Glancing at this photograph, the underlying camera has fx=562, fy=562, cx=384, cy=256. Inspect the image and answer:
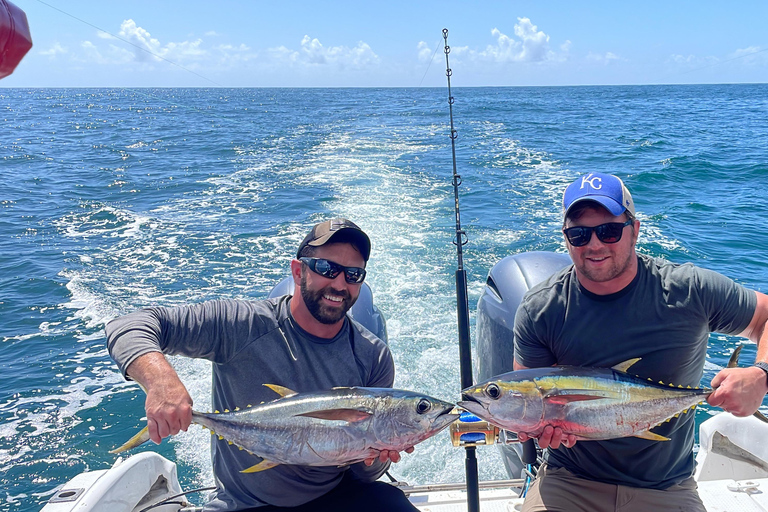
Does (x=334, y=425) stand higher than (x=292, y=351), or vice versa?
(x=292, y=351)

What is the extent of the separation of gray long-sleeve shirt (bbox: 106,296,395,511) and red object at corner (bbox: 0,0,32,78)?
1244mm

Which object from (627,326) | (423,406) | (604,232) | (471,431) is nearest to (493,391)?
(423,406)

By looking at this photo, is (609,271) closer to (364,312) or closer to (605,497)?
(605,497)

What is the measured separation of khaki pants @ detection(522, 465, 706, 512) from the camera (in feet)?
8.20

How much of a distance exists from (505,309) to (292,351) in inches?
77.3

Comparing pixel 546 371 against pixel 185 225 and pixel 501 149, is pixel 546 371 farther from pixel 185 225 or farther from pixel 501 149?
pixel 501 149

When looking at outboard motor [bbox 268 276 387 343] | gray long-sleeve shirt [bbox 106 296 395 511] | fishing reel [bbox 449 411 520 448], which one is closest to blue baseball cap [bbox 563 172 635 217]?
fishing reel [bbox 449 411 520 448]

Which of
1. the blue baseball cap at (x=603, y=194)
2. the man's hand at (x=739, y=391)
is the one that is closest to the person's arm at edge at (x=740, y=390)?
the man's hand at (x=739, y=391)

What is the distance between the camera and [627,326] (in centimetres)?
249

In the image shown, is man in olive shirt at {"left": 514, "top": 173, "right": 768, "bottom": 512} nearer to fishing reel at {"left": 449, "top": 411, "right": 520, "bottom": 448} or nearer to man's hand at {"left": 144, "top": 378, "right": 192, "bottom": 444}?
fishing reel at {"left": 449, "top": 411, "right": 520, "bottom": 448}

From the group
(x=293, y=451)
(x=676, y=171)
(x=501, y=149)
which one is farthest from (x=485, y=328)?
(x=501, y=149)

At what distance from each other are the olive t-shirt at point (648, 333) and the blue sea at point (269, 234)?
2296 millimetres

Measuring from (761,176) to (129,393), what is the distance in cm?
1728

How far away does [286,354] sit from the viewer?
2.54 m
